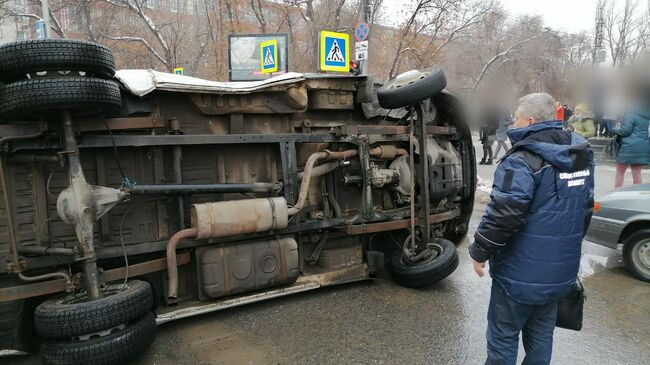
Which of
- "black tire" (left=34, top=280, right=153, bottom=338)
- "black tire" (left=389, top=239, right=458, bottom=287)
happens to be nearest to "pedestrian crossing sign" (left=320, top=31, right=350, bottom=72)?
"black tire" (left=389, top=239, right=458, bottom=287)

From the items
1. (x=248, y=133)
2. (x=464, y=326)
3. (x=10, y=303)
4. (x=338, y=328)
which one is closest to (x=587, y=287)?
(x=464, y=326)

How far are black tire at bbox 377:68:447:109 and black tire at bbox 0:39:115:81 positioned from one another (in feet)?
8.18

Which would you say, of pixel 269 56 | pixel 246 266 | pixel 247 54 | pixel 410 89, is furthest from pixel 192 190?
pixel 247 54

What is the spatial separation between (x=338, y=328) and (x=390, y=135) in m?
2.00

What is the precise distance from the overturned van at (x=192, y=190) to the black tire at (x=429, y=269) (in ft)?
Result: 0.05

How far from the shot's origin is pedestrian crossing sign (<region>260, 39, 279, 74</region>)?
11.3 meters

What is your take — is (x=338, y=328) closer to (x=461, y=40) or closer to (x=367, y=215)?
(x=367, y=215)

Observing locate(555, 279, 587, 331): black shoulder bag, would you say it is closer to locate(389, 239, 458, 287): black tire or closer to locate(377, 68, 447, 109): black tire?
locate(389, 239, 458, 287): black tire

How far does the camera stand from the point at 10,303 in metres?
3.24

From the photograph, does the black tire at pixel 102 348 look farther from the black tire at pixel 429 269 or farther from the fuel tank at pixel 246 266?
the black tire at pixel 429 269

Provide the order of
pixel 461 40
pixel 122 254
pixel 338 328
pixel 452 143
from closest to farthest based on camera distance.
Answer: pixel 122 254 < pixel 338 328 < pixel 452 143 < pixel 461 40

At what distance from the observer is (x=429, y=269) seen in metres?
4.44

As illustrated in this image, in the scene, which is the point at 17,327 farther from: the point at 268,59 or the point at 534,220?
the point at 268,59

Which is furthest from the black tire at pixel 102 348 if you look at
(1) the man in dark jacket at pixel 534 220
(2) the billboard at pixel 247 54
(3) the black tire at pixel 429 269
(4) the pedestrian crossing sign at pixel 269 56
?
(2) the billboard at pixel 247 54
